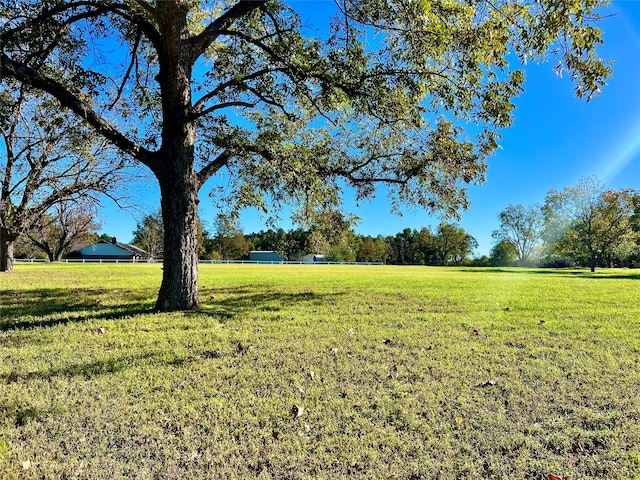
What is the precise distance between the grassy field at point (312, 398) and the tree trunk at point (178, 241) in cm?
64

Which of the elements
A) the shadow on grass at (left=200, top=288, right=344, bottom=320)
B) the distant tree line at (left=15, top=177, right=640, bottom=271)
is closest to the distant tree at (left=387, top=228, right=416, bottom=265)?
the distant tree line at (left=15, top=177, right=640, bottom=271)

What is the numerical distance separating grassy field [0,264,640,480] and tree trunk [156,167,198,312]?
64 cm

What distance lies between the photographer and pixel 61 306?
26.1 feet

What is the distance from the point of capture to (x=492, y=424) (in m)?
3.10

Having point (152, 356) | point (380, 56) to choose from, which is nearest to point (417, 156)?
point (380, 56)

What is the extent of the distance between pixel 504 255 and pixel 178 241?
72235mm

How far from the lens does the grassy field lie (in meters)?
2.55

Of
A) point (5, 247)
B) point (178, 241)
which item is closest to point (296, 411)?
point (178, 241)

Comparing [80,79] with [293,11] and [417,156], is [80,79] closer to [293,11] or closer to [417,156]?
[293,11]

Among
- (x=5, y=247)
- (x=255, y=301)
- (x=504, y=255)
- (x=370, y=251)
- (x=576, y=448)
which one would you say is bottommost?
(x=576, y=448)

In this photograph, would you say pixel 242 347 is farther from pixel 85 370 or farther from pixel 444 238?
pixel 444 238

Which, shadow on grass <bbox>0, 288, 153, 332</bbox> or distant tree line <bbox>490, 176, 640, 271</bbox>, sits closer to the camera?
shadow on grass <bbox>0, 288, 153, 332</bbox>

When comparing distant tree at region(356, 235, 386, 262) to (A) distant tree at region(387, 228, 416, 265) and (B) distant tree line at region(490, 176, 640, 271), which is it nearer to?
(A) distant tree at region(387, 228, 416, 265)

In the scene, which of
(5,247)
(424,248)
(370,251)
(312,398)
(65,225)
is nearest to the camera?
(312,398)
